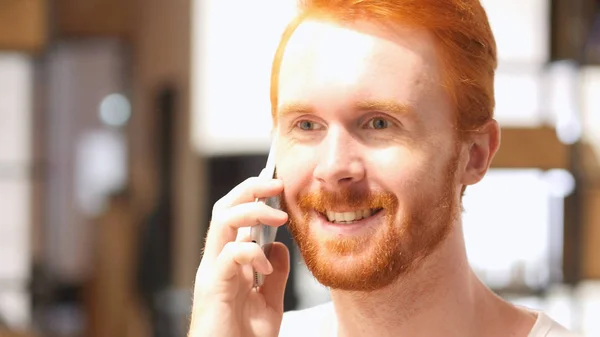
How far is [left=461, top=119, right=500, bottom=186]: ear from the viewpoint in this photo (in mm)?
1230

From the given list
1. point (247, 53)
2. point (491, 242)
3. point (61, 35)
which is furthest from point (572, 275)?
point (61, 35)

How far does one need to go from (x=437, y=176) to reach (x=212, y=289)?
328mm

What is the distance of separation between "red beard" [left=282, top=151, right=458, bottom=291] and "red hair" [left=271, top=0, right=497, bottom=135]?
8 centimetres

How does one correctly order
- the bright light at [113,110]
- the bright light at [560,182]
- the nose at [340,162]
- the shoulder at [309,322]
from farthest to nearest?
the bright light at [113,110], the bright light at [560,182], the shoulder at [309,322], the nose at [340,162]

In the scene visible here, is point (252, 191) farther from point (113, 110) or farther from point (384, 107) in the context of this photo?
point (113, 110)

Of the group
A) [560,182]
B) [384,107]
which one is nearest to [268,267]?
[384,107]

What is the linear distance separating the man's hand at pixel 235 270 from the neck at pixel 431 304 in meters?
0.12

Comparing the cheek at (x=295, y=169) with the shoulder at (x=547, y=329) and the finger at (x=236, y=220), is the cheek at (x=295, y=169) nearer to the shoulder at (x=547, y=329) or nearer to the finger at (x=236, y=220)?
the finger at (x=236, y=220)

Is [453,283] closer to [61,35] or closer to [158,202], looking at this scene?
[158,202]

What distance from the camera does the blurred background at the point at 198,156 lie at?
12.3ft

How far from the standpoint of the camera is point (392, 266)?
45.3 inches

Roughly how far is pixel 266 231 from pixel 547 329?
410 millimetres

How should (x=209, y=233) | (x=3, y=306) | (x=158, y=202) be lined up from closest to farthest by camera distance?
(x=209, y=233) < (x=3, y=306) < (x=158, y=202)

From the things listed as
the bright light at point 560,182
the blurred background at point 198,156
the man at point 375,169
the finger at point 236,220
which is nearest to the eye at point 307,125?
the man at point 375,169
